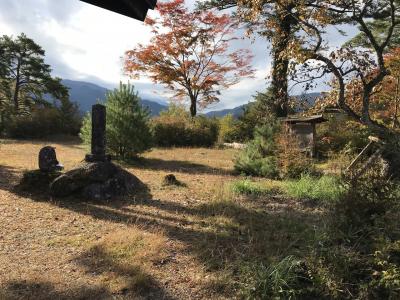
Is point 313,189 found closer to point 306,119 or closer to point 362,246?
point 362,246

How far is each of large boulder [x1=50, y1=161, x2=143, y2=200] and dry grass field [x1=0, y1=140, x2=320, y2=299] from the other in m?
0.25

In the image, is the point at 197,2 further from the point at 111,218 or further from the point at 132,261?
the point at 132,261

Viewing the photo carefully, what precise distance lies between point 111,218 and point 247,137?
15.1m

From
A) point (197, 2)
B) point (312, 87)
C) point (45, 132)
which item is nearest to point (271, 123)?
point (312, 87)

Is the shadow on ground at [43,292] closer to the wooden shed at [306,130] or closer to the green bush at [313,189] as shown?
the green bush at [313,189]

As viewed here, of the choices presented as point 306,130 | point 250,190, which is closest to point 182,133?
point 306,130

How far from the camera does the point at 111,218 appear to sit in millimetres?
6613

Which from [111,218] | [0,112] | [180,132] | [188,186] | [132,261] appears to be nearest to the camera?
[132,261]

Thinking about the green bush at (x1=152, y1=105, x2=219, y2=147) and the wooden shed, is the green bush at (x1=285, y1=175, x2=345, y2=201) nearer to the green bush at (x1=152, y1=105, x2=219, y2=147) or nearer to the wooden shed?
the wooden shed

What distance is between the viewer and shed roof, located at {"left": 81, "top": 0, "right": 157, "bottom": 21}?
5.05m

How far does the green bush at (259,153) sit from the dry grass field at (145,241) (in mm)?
2034

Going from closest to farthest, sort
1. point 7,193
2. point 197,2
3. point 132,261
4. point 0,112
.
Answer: point 132,261 < point 7,193 < point 197,2 < point 0,112

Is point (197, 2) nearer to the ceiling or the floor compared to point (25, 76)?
nearer to the ceiling

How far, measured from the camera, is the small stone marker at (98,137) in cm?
846
